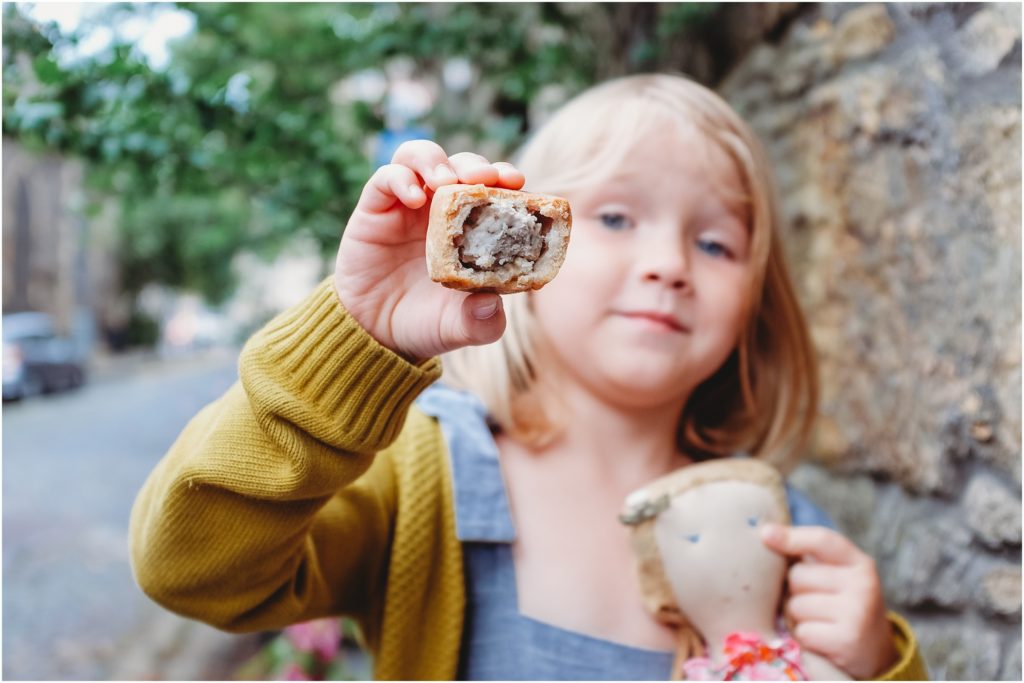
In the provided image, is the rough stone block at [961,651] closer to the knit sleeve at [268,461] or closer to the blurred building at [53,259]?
the knit sleeve at [268,461]

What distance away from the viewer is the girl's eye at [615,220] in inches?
48.8

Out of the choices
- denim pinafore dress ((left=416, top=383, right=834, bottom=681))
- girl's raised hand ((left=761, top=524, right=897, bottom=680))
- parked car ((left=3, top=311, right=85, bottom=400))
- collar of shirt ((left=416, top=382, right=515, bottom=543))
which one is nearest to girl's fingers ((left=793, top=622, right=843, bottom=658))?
girl's raised hand ((left=761, top=524, right=897, bottom=680))

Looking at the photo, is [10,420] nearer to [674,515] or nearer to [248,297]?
[674,515]

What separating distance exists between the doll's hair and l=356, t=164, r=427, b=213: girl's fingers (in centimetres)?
58

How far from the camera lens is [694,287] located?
1217 mm

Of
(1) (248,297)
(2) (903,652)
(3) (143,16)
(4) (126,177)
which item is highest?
(3) (143,16)

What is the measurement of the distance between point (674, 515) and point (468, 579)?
34 cm

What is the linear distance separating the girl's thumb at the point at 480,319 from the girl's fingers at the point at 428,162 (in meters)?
0.13

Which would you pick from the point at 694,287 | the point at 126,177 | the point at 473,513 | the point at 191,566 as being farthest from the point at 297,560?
the point at 126,177

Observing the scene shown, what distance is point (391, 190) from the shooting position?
2.82ft

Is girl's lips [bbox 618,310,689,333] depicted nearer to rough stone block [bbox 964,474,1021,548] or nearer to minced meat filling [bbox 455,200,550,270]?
minced meat filling [bbox 455,200,550,270]

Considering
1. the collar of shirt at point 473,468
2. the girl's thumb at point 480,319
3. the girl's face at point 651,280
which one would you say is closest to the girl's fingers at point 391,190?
the girl's thumb at point 480,319

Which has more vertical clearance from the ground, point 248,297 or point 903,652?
point 903,652

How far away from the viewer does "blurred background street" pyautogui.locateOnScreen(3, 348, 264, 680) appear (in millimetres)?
3334
